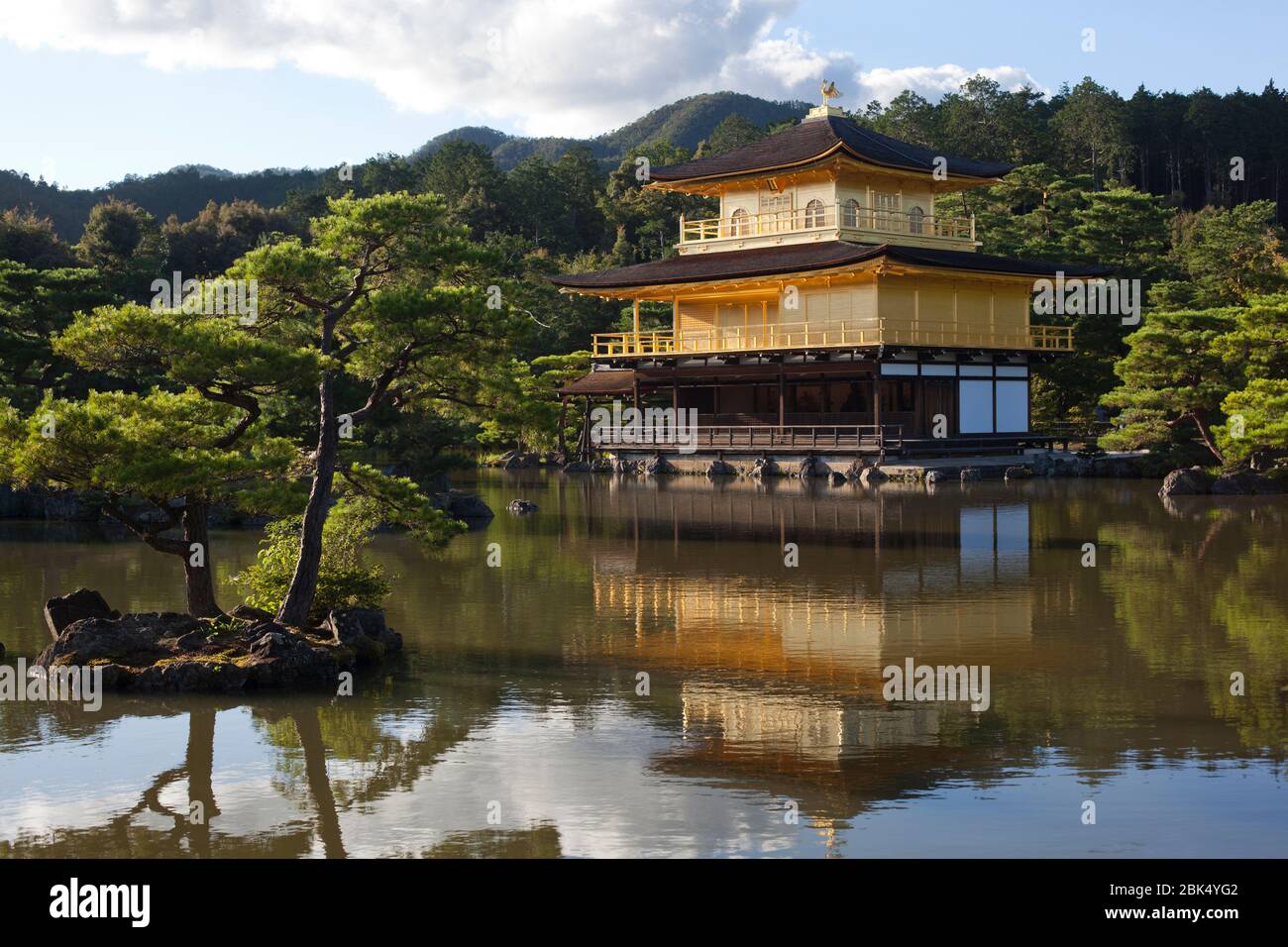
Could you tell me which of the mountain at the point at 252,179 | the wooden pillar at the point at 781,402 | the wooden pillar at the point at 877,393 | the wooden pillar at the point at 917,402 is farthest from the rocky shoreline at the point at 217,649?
the mountain at the point at 252,179

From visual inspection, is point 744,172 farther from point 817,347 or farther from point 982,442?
point 982,442

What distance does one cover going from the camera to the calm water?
959cm

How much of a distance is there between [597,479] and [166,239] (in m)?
37.4

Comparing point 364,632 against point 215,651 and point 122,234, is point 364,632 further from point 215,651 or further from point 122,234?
point 122,234

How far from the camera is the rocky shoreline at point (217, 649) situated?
14.3m

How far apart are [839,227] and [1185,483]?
15.7 metres

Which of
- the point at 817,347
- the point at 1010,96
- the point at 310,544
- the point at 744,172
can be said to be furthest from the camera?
the point at 1010,96

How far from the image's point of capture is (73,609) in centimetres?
1658

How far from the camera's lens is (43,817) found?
10.1m

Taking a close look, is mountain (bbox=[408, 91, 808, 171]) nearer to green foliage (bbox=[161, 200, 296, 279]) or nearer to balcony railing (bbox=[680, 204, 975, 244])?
green foliage (bbox=[161, 200, 296, 279])

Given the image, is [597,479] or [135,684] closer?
[135,684]

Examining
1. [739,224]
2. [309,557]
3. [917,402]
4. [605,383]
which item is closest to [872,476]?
[917,402]
